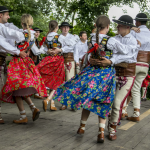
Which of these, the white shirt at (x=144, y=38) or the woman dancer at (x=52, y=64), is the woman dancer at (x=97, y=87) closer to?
the white shirt at (x=144, y=38)

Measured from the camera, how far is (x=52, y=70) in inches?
228

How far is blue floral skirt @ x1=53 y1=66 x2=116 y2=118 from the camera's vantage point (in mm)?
3412

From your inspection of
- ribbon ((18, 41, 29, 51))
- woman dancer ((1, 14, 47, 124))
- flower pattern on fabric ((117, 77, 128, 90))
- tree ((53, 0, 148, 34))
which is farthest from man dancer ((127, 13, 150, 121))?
tree ((53, 0, 148, 34))

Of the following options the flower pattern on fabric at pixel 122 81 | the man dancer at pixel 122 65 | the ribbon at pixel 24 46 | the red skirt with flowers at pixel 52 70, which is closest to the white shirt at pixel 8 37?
the ribbon at pixel 24 46

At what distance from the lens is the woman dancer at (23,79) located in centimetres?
404

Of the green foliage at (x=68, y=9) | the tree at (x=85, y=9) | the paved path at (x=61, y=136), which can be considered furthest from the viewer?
the tree at (x=85, y=9)

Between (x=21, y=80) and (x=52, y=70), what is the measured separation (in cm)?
178

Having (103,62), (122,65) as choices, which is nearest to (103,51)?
(103,62)

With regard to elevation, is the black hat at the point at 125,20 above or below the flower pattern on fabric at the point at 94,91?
above

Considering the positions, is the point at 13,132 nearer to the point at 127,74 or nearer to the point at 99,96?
the point at 99,96

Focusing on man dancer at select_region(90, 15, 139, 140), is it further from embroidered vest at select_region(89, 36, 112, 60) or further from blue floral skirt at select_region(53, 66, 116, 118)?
blue floral skirt at select_region(53, 66, 116, 118)

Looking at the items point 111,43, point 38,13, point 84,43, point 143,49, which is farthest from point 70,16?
point 111,43

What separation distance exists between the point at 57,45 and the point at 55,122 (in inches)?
77.3

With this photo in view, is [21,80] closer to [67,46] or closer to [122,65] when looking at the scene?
[122,65]
